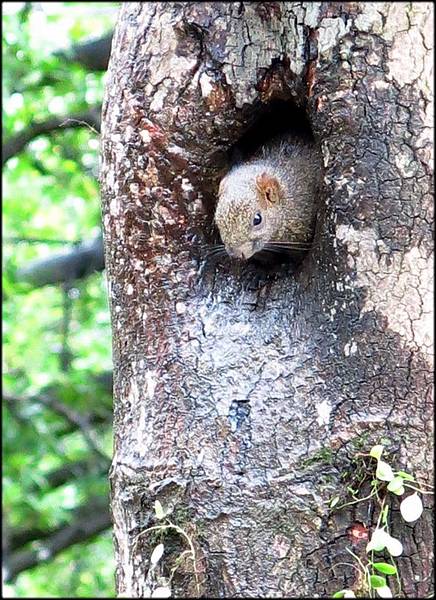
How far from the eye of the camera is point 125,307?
1932 mm

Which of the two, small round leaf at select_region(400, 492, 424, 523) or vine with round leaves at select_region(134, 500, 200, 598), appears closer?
small round leaf at select_region(400, 492, 424, 523)

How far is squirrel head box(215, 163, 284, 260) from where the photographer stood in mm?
2182

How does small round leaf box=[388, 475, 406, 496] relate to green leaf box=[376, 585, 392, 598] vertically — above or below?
above

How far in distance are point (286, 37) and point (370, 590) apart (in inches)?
40.3

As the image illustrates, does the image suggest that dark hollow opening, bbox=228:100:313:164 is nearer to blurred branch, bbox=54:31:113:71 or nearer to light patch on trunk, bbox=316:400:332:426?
light patch on trunk, bbox=316:400:332:426

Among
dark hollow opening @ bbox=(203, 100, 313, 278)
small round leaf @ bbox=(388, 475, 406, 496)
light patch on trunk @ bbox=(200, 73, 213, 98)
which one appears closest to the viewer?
small round leaf @ bbox=(388, 475, 406, 496)

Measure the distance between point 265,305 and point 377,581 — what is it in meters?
0.59

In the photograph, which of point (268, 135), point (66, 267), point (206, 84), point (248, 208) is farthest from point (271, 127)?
point (66, 267)

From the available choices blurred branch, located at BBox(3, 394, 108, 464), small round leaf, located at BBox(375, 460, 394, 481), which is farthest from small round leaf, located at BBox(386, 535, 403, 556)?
blurred branch, located at BBox(3, 394, 108, 464)

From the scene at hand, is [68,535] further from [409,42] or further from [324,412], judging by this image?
[409,42]

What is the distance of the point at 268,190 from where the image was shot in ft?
8.39

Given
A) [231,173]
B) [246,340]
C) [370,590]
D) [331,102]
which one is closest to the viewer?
[370,590]

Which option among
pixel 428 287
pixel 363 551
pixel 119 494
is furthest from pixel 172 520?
pixel 428 287

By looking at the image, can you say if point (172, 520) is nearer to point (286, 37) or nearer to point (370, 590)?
point (370, 590)
